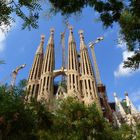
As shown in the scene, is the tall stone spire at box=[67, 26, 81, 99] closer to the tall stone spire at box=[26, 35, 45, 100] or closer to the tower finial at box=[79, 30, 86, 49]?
the tower finial at box=[79, 30, 86, 49]

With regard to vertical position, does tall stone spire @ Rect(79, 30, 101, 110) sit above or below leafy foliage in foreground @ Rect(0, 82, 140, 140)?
above

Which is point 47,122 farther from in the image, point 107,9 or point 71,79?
point 71,79

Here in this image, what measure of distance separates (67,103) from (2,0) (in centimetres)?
1946

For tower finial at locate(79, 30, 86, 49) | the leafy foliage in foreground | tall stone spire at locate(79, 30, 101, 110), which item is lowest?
the leafy foliage in foreground

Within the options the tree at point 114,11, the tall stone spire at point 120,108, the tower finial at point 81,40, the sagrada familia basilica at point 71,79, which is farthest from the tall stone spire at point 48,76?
the tree at point 114,11

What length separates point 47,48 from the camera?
232 feet

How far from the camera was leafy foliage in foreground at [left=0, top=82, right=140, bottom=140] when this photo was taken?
704 inches

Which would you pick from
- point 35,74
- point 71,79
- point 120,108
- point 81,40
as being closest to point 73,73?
point 71,79

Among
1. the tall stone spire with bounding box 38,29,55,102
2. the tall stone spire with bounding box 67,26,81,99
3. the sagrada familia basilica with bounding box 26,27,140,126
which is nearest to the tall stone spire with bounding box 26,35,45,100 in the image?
the sagrada familia basilica with bounding box 26,27,140,126

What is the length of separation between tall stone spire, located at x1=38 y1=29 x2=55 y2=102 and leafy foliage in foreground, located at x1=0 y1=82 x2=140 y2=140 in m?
33.1

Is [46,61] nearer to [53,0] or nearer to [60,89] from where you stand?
[60,89]

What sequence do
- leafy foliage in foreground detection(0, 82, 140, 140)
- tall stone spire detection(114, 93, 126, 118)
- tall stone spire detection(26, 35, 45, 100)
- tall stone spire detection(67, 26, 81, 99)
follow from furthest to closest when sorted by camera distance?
tall stone spire detection(114, 93, 126, 118)
tall stone spire detection(26, 35, 45, 100)
tall stone spire detection(67, 26, 81, 99)
leafy foliage in foreground detection(0, 82, 140, 140)

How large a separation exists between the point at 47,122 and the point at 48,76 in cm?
4028

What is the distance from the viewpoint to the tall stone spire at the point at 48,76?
58.9 meters
